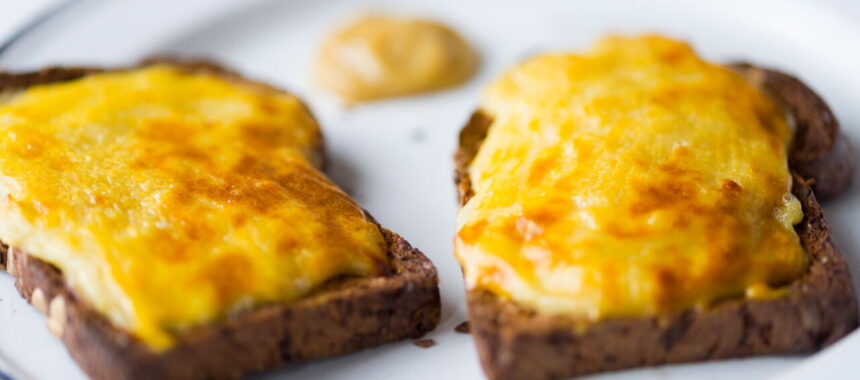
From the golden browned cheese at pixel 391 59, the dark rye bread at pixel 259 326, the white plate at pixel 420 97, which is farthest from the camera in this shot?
the golden browned cheese at pixel 391 59

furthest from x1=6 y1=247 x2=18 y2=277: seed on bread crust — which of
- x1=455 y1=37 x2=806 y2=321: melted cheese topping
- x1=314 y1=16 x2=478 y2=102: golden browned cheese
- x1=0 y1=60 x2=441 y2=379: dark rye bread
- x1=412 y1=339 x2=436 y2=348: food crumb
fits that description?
x1=314 y1=16 x2=478 y2=102: golden browned cheese

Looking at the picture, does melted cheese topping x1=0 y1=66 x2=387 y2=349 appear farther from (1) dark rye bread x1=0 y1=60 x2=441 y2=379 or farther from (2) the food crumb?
(2) the food crumb

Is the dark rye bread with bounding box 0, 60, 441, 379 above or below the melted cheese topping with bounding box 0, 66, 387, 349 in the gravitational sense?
below

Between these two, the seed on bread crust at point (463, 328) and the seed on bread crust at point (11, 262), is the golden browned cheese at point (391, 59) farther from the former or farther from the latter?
the seed on bread crust at point (11, 262)

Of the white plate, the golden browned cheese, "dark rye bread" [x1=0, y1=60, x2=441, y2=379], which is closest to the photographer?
"dark rye bread" [x1=0, y1=60, x2=441, y2=379]

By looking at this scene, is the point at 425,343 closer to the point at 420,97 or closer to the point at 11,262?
the point at 11,262

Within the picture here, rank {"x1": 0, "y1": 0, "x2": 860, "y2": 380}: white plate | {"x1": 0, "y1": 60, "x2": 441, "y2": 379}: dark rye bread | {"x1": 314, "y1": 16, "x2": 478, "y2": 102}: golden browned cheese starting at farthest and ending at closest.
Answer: {"x1": 314, "y1": 16, "x2": 478, "y2": 102}: golden browned cheese, {"x1": 0, "y1": 0, "x2": 860, "y2": 380}: white plate, {"x1": 0, "y1": 60, "x2": 441, "y2": 379}: dark rye bread

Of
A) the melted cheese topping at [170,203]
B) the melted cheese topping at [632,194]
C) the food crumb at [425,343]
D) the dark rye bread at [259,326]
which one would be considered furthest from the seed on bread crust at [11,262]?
the melted cheese topping at [632,194]

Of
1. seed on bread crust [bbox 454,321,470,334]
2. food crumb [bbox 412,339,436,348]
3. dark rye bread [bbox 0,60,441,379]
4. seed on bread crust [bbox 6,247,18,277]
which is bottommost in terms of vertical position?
seed on bread crust [bbox 454,321,470,334]
